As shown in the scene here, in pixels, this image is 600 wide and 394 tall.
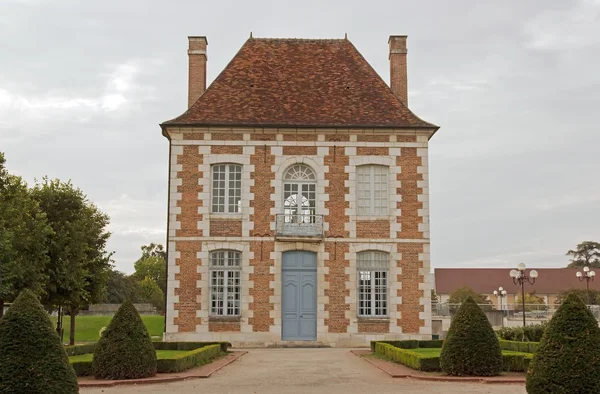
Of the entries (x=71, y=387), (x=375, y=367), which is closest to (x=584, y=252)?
(x=375, y=367)

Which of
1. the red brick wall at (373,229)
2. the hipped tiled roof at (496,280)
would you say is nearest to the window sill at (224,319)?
the red brick wall at (373,229)

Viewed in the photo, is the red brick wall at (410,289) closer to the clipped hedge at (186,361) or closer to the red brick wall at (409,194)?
the red brick wall at (409,194)

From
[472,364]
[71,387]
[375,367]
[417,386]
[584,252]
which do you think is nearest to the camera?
[71,387]

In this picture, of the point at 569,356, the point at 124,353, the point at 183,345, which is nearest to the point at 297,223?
the point at 183,345

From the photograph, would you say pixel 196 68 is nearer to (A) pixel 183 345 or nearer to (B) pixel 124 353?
(A) pixel 183 345

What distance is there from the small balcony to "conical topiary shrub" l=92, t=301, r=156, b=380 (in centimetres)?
1025

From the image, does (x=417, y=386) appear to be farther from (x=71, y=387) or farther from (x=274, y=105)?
(x=274, y=105)

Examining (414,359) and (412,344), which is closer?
(414,359)

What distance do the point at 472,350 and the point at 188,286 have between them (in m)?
11.9

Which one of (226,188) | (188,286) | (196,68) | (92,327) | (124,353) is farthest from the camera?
(92,327)

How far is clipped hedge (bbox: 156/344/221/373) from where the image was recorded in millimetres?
14602

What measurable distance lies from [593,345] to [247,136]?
15.9 meters

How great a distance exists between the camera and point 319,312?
2386 cm

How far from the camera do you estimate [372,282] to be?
24.2 meters
